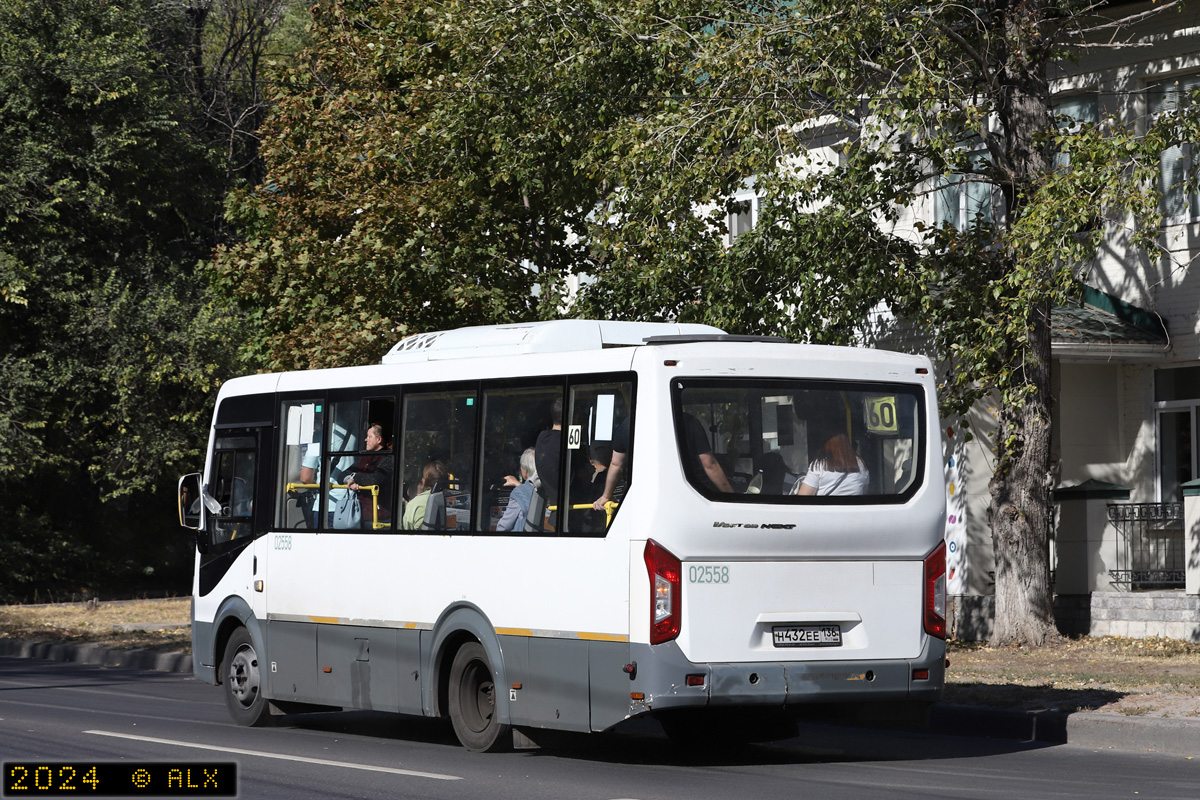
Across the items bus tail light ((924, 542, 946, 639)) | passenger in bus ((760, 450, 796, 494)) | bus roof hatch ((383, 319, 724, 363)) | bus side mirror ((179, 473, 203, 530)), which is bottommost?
bus tail light ((924, 542, 946, 639))

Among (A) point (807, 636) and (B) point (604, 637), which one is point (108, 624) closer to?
(B) point (604, 637)

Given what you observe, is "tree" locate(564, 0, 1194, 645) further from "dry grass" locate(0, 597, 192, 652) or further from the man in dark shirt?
"dry grass" locate(0, 597, 192, 652)

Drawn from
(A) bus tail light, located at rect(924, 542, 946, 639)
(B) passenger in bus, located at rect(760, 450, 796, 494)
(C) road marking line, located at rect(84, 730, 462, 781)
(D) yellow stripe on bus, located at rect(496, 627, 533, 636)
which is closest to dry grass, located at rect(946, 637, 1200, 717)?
(A) bus tail light, located at rect(924, 542, 946, 639)

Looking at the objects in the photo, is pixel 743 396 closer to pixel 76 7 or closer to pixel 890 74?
pixel 890 74

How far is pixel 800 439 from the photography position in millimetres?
10422

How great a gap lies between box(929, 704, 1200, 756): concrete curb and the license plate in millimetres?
2632

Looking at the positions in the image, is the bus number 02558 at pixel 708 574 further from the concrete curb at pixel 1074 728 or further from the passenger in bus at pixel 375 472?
the concrete curb at pixel 1074 728

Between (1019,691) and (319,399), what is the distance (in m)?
6.15

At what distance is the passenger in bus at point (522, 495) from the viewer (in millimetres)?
10891

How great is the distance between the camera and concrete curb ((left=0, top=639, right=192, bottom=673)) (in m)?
19.7

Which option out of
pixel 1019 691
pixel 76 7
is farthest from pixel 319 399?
pixel 76 7

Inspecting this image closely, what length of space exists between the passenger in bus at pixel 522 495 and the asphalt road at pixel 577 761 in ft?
5.13

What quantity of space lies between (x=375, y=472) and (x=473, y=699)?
6.36 ft

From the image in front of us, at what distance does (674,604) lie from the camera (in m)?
9.81
